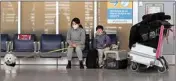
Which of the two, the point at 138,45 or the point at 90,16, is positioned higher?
the point at 90,16

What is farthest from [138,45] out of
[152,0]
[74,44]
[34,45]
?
[34,45]

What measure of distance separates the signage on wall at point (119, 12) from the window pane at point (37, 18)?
1641mm

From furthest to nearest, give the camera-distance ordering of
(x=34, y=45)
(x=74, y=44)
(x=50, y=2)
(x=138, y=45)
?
(x=50, y=2) → (x=34, y=45) → (x=74, y=44) → (x=138, y=45)

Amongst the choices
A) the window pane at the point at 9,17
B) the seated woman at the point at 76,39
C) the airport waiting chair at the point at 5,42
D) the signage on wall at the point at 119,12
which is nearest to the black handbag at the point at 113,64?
the seated woman at the point at 76,39

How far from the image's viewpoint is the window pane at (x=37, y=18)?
1103 centimetres

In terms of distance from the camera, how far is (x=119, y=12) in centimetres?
1088

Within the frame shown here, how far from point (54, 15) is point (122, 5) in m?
2.01

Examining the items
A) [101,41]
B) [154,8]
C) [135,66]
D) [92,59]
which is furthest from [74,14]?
[135,66]

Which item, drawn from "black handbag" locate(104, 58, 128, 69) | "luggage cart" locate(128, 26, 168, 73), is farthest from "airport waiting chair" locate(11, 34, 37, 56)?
"luggage cart" locate(128, 26, 168, 73)

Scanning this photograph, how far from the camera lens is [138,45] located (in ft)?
27.7

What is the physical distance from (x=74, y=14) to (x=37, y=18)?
1092 mm

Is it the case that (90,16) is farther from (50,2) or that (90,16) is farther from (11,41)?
(11,41)

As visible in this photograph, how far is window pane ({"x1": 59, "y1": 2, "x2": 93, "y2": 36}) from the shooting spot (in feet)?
36.2

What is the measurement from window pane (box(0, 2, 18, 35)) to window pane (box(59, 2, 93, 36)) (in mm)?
1316
